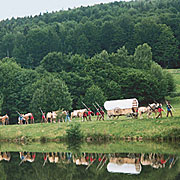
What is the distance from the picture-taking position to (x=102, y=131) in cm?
5444

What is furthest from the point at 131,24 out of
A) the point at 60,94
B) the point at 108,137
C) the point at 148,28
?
the point at 108,137

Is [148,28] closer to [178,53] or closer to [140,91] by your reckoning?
[178,53]

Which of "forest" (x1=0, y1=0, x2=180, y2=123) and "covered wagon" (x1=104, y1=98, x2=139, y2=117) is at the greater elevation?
"covered wagon" (x1=104, y1=98, x2=139, y2=117)

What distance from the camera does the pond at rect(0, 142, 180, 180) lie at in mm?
31422

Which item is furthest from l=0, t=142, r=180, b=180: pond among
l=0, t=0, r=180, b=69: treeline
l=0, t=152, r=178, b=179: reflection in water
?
l=0, t=0, r=180, b=69: treeline

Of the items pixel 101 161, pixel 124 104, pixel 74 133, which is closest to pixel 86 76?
pixel 124 104

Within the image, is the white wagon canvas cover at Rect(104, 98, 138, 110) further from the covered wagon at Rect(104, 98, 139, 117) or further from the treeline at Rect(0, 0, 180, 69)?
the treeline at Rect(0, 0, 180, 69)

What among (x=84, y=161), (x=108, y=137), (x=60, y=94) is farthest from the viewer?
(x=60, y=94)

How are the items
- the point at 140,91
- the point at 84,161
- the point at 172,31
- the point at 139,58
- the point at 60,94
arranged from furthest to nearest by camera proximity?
the point at 172,31, the point at 139,58, the point at 140,91, the point at 60,94, the point at 84,161

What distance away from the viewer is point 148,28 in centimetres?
16712

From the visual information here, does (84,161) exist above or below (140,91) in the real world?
above

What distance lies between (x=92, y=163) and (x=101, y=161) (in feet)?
3.39

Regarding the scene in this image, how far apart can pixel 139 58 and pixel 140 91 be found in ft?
115

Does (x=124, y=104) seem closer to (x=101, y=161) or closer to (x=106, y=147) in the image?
(x=106, y=147)
